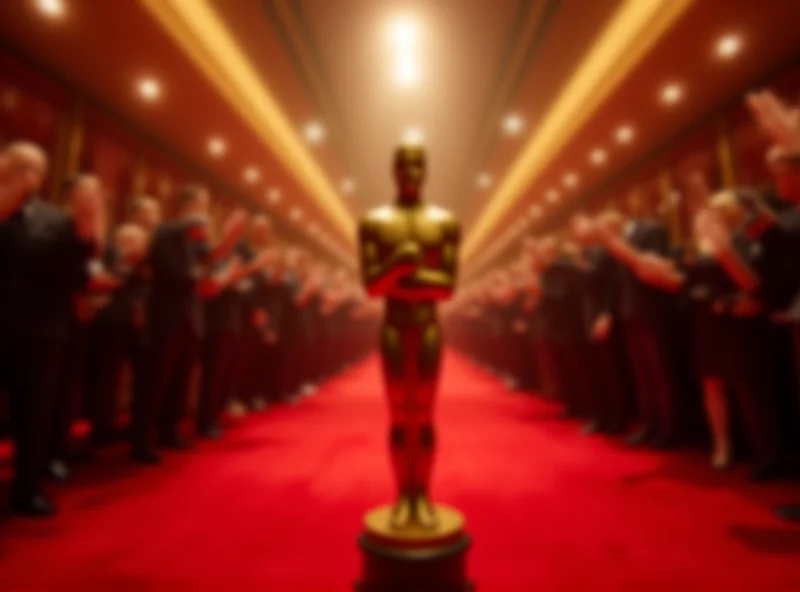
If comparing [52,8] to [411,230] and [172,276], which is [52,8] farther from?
[411,230]

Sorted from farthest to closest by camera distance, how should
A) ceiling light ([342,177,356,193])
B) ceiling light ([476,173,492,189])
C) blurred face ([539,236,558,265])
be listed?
ceiling light ([342,177,356,193]), ceiling light ([476,173,492,189]), blurred face ([539,236,558,265])

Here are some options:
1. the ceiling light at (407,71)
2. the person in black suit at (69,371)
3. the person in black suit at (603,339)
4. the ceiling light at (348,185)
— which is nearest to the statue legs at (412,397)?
the person in black suit at (69,371)

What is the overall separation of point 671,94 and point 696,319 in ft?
11.5

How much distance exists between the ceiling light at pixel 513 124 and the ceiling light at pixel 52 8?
559 cm

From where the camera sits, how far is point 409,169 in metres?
1.91

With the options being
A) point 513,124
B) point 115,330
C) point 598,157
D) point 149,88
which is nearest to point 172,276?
point 115,330

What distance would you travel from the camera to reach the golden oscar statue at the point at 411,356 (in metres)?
1.55

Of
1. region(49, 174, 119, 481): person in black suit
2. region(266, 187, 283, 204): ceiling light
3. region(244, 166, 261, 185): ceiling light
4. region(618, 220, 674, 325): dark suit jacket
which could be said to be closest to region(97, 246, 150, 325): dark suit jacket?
region(49, 174, 119, 481): person in black suit

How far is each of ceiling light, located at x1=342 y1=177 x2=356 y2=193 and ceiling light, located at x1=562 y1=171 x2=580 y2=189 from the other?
4763 mm

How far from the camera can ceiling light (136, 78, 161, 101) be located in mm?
5355

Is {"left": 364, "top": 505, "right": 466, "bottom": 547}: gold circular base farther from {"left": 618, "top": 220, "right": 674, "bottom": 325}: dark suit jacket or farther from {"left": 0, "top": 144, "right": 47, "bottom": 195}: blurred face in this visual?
{"left": 618, "top": 220, "right": 674, "bottom": 325}: dark suit jacket

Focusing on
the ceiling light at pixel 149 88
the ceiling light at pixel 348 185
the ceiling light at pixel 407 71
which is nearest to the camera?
the ceiling light at pixel 149 88

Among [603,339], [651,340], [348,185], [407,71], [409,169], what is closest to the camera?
[409,169]

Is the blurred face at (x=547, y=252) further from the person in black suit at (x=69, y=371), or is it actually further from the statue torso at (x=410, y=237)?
the person in black suit at (x=69, y=371)
